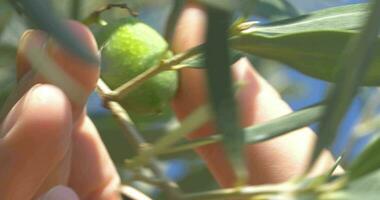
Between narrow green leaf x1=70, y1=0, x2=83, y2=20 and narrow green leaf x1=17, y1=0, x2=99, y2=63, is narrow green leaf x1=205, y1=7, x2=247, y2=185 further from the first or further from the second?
narrow green leaf x1=70, y1=0, x2=83, y2=20

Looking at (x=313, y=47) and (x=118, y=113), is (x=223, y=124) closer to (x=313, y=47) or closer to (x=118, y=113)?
(x=313, y=47)

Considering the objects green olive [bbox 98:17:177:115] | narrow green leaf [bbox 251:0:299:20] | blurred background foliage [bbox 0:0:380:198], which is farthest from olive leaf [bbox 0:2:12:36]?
narrow green leaf [bbox 251:0:299:20]

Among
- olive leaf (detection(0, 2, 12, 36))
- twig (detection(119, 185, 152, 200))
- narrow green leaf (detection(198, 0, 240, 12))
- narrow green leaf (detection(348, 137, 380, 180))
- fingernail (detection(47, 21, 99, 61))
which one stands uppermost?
narrow green leaf (detection(198, 0, 240, 12))

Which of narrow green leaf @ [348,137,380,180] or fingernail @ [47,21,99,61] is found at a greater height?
narrow green leaf @ [348,137,380,180]

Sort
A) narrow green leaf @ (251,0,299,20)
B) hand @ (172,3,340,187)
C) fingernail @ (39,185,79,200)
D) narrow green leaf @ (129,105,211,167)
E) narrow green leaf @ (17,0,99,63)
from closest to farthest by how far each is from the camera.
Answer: narrow green leaf @ (17,0,99,63), narrow green leaf @ (129,105,211,167), fingernail @ (39,185,79,200), narrow green leaf @ (251,0,299,20), hand @ (172,3,340,187)

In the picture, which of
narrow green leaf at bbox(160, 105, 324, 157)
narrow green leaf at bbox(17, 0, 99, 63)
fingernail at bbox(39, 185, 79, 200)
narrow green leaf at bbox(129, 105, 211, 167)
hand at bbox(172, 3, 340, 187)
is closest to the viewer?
narrow green leaf at bbox(17, 0, 99, 63)

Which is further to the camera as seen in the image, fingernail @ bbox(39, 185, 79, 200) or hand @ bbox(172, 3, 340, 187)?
hand @ bbox(172, 3, 340, 187)
